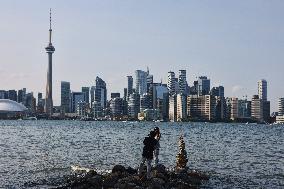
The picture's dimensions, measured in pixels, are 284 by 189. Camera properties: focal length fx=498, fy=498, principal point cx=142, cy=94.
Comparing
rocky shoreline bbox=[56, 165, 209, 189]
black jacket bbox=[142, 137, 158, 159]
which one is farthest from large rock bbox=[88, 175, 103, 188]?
black jacket bbox=[142, 137, 158, 159]

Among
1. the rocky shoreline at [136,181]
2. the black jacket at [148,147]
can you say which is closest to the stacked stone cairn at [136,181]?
the rocky shoreline at [136,181]

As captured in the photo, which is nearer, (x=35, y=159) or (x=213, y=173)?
(x=213, y=173)

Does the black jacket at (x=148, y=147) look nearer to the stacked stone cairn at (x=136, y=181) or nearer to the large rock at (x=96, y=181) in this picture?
the stacked stone cairn at (x=136, y=181)

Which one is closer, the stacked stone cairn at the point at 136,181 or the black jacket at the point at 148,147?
the stacked stone cairn at the point at 136,181

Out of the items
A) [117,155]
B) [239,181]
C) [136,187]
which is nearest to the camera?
[136,187]

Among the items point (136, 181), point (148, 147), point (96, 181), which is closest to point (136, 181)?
point (136, 181)

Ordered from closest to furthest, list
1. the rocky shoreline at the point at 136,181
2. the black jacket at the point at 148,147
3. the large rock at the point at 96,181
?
the rocky shoreline at the point at 136,181
the large rock at the point at 96,181
the black jacket at the point at 148,147

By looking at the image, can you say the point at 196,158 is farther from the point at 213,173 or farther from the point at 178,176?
the point at 178,176

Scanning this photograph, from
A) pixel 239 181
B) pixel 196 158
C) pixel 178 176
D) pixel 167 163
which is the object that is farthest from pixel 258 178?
pixel 196 158

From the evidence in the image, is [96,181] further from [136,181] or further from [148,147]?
[148,147]

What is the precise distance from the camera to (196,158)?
4888 cm

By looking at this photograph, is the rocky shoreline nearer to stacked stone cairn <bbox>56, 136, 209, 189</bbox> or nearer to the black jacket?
stacked stone cairn <bbox>56, 136, 209, 189</bbox>

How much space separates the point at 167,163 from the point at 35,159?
1294 centimetres

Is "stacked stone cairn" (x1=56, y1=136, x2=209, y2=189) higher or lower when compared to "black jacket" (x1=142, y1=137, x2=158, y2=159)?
lower
